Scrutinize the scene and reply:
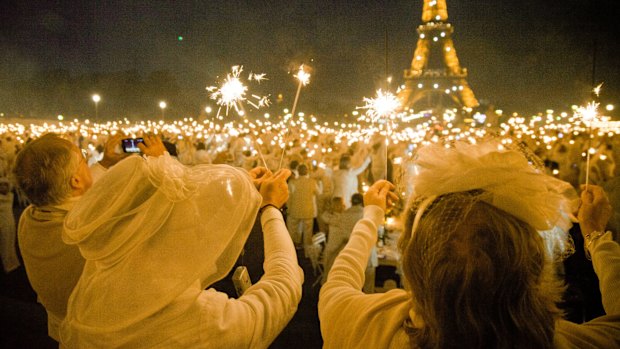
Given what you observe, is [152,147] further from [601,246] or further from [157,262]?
[601,246]

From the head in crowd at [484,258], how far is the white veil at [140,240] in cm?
71

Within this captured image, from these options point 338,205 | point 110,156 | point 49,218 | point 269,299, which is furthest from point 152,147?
point 338,205

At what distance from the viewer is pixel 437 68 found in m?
68.3

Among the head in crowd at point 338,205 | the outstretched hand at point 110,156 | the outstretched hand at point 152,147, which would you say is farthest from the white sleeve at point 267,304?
the head in crowd at point 338,205

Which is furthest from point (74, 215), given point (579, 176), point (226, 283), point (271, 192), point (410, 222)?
point (579, 176)

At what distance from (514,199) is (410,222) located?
354 millimetres

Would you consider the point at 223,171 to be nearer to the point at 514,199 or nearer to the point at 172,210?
the point at 172,210

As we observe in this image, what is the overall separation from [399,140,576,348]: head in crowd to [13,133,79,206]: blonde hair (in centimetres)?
200

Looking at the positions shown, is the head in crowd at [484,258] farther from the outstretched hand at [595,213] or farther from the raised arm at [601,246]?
the outstretched hand at [595,213]

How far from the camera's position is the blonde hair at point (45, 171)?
207 centimetres

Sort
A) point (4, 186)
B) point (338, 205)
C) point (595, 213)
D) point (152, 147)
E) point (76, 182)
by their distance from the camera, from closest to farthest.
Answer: point (595, 213) → point (76, 182) → point (152, 147) → point (338, 205) → point (4, 186)

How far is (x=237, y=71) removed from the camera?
3973mm

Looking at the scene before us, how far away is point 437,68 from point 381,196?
239 ft

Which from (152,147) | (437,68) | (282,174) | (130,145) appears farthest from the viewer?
(437,68)
